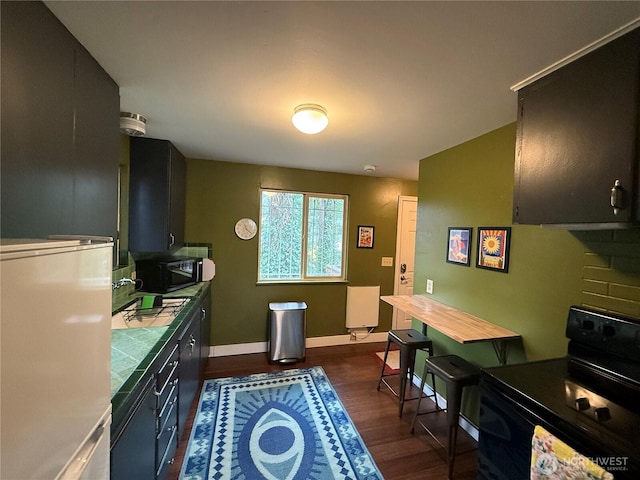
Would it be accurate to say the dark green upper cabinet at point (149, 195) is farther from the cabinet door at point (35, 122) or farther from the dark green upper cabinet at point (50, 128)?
the cabinet door at point (35, 122)

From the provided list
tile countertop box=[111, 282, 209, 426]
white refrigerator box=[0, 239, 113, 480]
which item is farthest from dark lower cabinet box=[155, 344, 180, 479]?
white refrigerator box=[0, 239, 113, 480]

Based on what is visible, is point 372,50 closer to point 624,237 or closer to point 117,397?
point 624,237

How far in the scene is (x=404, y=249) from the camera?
4.02 m

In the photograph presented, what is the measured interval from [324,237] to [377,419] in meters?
2.19

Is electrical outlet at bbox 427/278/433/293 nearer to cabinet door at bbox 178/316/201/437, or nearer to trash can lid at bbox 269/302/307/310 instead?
trash can lid at bbox 269/302/307/310

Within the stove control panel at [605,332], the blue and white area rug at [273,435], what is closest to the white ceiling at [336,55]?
the stove control panel at [605,332]

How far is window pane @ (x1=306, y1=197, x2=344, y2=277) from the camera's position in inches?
148

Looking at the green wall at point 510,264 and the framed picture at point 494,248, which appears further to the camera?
the framed picture at point 494,248

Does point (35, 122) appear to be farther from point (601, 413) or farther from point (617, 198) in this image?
point (601, 413)

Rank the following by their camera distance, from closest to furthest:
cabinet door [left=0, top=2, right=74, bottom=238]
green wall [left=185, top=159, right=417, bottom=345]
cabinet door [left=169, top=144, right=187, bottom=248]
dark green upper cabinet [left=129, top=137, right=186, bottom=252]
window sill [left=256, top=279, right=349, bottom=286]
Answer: cabinet door [left=0, top=2, right=74, bottom=238] < dark green upper cabinet [left=129, top=137, right=186, bottom=252] < cabinet door [left=169, top=144, right=187, bottom=248] < green wall [left=185, top=159, right=417, bottom=345] < window sill [left=256, top=279, right=349, bottom=286]

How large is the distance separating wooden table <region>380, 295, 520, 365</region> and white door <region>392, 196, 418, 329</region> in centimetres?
147

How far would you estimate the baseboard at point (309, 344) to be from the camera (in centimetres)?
336

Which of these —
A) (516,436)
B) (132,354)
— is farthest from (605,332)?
(132,354)

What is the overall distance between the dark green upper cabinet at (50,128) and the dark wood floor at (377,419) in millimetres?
1692
